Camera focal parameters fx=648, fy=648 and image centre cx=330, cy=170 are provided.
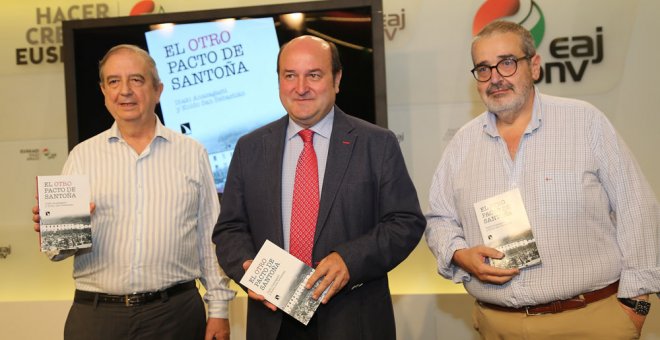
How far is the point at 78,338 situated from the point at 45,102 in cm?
265

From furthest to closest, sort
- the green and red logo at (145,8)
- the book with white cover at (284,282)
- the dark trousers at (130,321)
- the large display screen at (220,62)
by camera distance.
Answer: the green and red logo at (145,8)
the large display screen at (220,62)
the dark trousers at (130,321)
the book with white cover at (284,282)

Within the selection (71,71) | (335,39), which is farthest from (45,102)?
(335,39)

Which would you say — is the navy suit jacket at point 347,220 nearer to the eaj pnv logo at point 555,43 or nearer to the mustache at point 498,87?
the mustache at point 498,87

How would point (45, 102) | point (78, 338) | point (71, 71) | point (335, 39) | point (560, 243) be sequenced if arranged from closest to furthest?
point (560, 243)
point (78, 338)
point (335, 39)
point (71, 71)
point (45, 102)

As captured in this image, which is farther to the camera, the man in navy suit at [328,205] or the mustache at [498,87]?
the mustache at [498,87]

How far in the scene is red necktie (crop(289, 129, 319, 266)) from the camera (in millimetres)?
2342

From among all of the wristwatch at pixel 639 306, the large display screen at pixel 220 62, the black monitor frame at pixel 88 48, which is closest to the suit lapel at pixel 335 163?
the wristwatch at pixel 639 306

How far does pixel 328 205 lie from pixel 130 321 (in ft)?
3.27

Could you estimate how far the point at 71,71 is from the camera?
429 centimetres

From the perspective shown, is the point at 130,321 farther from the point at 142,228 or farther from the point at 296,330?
the point at 296,330

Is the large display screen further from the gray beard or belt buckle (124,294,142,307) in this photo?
belt buckle (124,294,142,307)

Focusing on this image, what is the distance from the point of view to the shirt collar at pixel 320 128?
8.14 ft

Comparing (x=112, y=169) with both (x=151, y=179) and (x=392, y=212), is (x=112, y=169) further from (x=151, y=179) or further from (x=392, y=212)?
(x=392, y=212)

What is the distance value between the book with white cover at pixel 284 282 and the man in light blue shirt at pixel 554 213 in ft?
2.17
